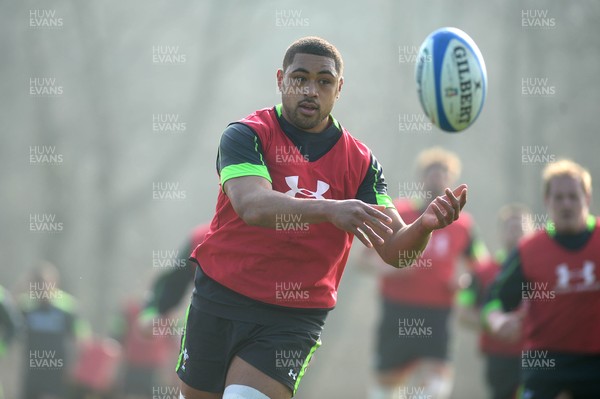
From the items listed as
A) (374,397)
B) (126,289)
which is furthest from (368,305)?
(374,397)

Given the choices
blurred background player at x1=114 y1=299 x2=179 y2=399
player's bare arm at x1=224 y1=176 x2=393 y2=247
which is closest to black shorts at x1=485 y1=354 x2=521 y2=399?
player's bare arm at x1=224 y1=176 x2=393 y2=247

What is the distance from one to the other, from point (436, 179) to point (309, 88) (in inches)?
199

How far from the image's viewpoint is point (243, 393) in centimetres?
418

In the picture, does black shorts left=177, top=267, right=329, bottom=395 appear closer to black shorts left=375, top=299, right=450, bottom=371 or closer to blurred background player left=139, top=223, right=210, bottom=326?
blurred background player left=139, top=223, right=210, bottom=326

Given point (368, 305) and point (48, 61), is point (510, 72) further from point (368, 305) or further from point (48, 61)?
point (48, 61)

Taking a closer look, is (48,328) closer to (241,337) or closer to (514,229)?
(514,229)

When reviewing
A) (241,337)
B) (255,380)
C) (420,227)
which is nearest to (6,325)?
(241,337)

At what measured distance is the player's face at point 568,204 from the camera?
6.14m

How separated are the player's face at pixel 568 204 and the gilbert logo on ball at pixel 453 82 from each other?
0.84 meters

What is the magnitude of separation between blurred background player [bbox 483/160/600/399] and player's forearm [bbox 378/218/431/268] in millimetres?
2016

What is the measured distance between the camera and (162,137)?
22.9 metres

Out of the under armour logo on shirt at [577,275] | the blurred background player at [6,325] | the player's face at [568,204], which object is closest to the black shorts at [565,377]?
the under armour logo on shirt at [577,275]

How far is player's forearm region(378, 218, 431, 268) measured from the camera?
4.19 meters

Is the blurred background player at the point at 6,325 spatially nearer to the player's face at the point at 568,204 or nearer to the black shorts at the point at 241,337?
the black shorts at the point at 241,337
